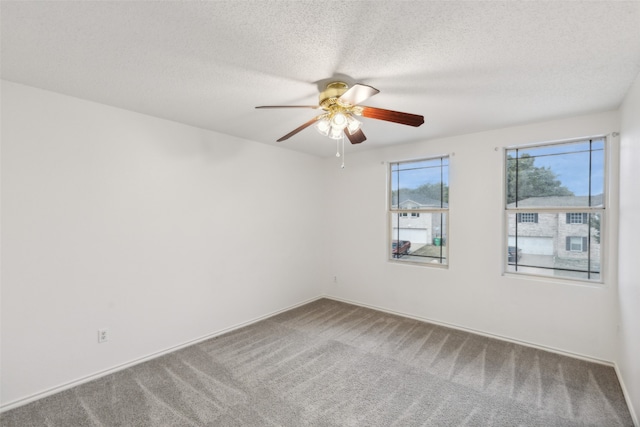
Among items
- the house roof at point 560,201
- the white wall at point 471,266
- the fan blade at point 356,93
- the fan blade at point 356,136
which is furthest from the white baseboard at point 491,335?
the fan blade at point 356,93

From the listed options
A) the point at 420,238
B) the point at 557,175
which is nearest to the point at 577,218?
the point at 557,175

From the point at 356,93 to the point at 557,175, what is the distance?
8.65 ft

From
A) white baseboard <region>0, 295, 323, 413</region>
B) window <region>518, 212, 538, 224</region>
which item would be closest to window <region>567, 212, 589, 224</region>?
window <region>518, 212, 538, 224</region>

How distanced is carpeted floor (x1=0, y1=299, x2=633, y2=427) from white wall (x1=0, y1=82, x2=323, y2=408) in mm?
333

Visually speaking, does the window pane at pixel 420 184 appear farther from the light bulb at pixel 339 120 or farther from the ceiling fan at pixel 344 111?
the light bulb at pixel 339 120

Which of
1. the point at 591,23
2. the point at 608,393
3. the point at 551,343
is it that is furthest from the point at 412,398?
the point at 591,23

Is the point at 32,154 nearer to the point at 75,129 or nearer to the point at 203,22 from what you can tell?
the point at 75,129

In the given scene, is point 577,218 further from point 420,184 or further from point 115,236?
point 115,236

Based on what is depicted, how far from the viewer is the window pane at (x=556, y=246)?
9.46ft

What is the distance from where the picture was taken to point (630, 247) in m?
2.18

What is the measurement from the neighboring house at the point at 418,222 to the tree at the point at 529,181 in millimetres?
771

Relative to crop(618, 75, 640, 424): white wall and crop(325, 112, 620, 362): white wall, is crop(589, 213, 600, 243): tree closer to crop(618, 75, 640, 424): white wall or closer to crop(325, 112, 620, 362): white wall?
crop(325, 112, 620, 362): white wall

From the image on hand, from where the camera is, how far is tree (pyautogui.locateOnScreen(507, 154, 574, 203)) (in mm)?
3090

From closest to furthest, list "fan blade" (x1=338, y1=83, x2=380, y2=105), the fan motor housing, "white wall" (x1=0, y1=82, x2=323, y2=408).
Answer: "fan blade" (x1=338, y1=83, x2=380, y2=105) → the fan motor housing → "white wall" (x1=0, y1=82, x2=323, y2=408)
